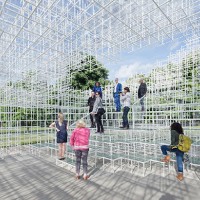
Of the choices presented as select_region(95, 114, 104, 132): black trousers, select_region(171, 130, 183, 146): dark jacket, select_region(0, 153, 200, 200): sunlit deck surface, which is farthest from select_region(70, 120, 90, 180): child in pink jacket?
select_region(171, 130, 183, 146): dark jacket

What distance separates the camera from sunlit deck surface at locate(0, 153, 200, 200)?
4047mm

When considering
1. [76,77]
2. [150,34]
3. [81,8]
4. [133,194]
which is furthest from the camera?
[76,77]

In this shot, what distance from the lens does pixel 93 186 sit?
4543mm

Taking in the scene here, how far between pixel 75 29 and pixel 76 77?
15926 millimetres

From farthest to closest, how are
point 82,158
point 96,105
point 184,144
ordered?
point 96,105 → point 82,158 → point 184,144

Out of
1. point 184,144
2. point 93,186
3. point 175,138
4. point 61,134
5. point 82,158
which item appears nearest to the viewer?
point 93,186

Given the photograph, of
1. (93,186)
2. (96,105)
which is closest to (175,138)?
(93,186)

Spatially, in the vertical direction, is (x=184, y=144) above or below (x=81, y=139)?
below

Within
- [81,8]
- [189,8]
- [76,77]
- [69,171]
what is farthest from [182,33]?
[76,77]

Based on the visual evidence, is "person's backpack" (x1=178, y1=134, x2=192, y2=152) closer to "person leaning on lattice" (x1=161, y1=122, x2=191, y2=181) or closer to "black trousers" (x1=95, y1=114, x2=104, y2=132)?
"person leaning on lattice" (x1=161, y1=122, x2=191, y2=181)

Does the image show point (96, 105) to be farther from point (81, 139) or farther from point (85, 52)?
point (85, 52)

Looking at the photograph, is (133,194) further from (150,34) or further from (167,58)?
(167,58)

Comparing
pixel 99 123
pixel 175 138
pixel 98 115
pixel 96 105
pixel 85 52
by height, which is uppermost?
pixel 85 52

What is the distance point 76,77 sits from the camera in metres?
24.8
